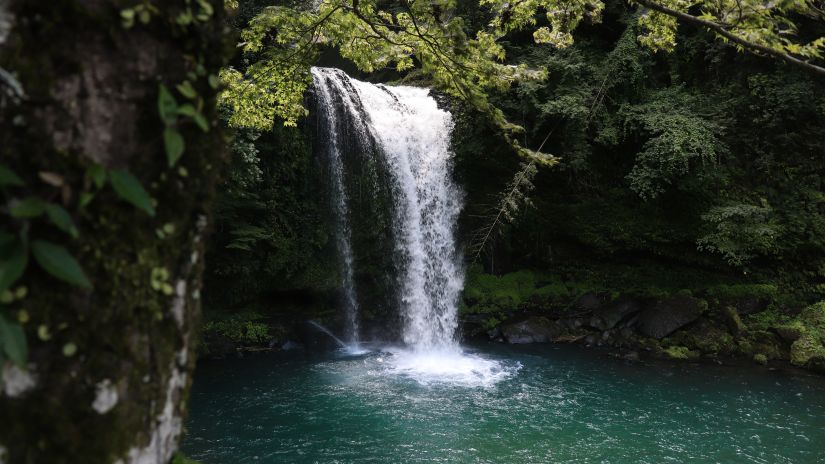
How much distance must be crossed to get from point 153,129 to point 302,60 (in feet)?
13.8

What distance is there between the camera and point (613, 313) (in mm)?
12391

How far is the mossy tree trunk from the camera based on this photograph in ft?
3.37

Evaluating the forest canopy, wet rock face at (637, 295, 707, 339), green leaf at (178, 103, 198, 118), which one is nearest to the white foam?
wet rock face at (637, 295, 707, 339)

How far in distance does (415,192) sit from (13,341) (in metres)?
11.7

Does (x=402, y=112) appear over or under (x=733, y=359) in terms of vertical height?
over

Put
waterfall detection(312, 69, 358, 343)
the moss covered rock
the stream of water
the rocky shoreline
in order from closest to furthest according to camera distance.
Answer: the stream of water, the moss covered rock, the rocky shoreline, waterfall detection(312, 69, 358, 343)

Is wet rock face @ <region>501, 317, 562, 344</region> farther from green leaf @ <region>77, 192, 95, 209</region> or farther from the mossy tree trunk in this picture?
green leaf @ <region>77, 192, 95, 209</region>

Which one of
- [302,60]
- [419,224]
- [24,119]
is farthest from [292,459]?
[419,224]

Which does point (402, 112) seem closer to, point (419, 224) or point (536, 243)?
point (419, 224)

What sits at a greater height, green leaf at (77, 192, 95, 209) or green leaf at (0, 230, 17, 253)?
green leaf at (77, 192, 95, 209)

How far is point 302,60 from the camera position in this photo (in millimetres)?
5062

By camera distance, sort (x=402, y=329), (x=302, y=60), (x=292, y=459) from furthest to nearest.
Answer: (x=402, y=329), (x=292, y=459), (x=302, y=60)

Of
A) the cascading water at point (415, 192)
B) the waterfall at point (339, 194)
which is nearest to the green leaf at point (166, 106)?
the cascading water at point (415, 192)

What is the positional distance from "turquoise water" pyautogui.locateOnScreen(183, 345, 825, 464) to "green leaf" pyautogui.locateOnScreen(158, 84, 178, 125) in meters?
6.11
